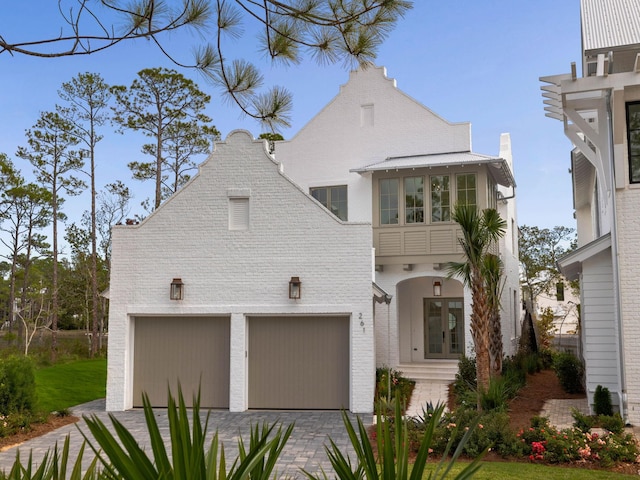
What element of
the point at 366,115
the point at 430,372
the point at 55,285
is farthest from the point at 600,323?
the point at 55,285

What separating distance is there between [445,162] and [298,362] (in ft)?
22.5

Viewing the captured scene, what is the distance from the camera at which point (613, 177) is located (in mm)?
11578

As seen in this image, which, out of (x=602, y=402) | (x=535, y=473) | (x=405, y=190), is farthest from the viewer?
(x=405, y=190)

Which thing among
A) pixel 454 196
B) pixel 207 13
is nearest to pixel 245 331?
pixel 454 196

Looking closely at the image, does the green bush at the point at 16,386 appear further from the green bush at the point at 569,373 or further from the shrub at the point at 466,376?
the green bush at the point at 569,373

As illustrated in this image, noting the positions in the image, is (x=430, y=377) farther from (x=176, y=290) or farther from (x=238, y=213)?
(x=176, y=290)

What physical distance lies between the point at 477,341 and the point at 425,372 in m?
5.06

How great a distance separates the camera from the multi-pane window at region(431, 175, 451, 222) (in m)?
17.3

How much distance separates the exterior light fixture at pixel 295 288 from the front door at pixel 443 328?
661cm

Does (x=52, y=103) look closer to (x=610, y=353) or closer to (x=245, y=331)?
(x=245, y=331)

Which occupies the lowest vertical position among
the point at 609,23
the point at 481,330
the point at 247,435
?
the point at 247,435

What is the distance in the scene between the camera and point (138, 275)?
1477 centimetres

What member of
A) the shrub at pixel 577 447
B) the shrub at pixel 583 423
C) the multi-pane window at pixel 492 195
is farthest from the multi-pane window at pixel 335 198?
the shrub at pixel 577 447

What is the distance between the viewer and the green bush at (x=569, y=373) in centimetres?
1538
